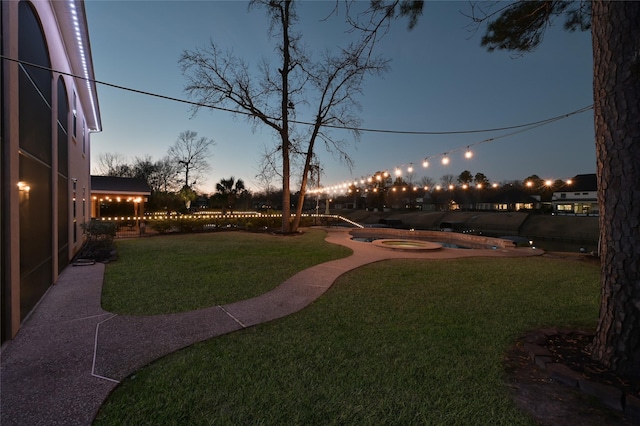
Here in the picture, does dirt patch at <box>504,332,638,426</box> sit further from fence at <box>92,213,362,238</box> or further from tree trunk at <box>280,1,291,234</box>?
fence at <box>92,213,362,238</box>

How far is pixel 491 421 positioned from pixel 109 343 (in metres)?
3.77

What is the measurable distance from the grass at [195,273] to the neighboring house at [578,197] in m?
51.5

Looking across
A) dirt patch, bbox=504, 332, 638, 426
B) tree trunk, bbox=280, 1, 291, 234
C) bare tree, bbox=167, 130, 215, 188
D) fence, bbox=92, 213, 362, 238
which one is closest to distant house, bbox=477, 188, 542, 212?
fence, bbox=92, 213, 362, 238

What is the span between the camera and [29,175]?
14.0ft

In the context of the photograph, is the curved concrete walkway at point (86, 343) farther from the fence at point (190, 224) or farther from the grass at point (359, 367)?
the fence at point (190, 224)

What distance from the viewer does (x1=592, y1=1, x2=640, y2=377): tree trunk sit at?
258cm

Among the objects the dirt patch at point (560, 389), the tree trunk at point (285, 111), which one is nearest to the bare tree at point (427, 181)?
the tree trunk at point (285, 111)

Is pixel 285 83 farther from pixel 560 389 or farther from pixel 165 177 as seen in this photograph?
pixel 165 177

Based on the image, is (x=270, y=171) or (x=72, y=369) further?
(x=270, y=171)

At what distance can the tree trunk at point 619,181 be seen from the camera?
8.48ft

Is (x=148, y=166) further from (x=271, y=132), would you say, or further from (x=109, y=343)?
(x=109, y=343)

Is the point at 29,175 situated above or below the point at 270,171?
below

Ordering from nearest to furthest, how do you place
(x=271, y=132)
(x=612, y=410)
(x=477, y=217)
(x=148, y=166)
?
(x=612, y=410) → (x=271, y=132) → (x=477, y=217) → (x=148, y=166)

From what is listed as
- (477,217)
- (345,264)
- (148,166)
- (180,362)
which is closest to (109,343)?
(180,362)
